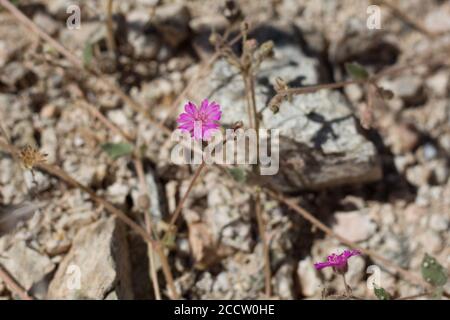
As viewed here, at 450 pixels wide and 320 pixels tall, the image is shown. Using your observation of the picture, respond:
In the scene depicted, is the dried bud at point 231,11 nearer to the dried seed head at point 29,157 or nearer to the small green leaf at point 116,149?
the small green leaf at point 116,149

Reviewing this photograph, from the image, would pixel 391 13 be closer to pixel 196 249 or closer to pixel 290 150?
pixel 290 150

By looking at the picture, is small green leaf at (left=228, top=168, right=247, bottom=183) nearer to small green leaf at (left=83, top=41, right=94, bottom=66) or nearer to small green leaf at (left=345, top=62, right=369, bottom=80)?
small green leaf at (left=345, top=62, right=369, bottom=80)

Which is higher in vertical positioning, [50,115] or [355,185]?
[50,115]

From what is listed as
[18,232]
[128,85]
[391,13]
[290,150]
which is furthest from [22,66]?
[391,13]

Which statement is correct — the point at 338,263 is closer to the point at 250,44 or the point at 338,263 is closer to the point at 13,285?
the point at 250,44

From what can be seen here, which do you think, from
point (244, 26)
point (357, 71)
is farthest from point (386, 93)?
point (244, 26)

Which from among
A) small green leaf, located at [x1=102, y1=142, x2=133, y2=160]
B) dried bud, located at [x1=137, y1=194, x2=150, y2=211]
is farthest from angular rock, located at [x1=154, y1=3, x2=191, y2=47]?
dried bud, located at [x1=137, y1=194, x2=150, y2=211]
